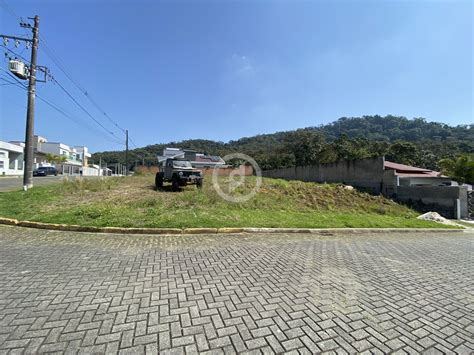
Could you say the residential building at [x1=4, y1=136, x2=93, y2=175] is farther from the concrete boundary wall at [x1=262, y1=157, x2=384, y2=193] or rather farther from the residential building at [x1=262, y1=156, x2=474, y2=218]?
the residential building at [x1=262, y1=156, x2=474, y2=218]

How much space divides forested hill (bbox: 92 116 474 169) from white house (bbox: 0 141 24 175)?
4135 cm

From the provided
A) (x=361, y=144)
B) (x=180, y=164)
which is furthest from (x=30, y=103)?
(x=361, y=144)

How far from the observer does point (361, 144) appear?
170ft

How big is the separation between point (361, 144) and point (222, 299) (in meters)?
56.3

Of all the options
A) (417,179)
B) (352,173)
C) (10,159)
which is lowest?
(417,179)

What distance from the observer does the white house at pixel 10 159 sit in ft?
123

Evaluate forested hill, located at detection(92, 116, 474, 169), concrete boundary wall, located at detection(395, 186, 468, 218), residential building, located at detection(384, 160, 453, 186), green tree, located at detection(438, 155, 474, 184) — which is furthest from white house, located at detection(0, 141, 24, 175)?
green tree, located at detection(438, 155, 474, 184)

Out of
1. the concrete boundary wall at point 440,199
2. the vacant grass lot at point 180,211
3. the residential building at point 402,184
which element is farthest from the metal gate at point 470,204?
the vacant grass lot at point 180,211

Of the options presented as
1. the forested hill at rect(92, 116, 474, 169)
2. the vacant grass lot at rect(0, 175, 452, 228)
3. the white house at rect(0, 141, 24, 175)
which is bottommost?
the vacant grass lot at rect(0, 175, 452, 228)

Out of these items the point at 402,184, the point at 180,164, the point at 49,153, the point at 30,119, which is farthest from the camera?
the point at 49,153

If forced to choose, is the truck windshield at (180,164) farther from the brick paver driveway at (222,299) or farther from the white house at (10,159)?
the white house at (10,159)

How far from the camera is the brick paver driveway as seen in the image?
2.53 meters

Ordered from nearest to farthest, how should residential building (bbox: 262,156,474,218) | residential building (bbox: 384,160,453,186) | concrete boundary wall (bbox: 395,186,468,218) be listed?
concrete boundary wall (bbox: 395,186,468,218), residential building (bbox: 262,156,474,218), residential building (bbox: 384,160,453,186)

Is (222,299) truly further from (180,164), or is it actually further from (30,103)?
(30,103)
